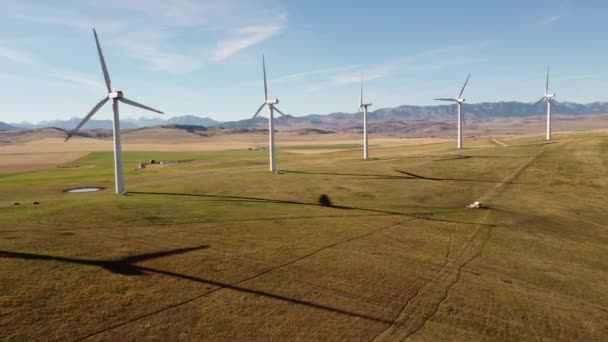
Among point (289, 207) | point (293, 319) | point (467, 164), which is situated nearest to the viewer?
point (293, 319)

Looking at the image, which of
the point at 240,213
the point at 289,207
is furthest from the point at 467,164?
the point at 240,213

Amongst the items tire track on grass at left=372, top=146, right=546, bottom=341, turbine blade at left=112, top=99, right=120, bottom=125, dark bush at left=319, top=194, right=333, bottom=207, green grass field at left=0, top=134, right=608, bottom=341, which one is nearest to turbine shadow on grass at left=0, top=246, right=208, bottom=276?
green grass field at left=0, top=134, right=608, bottom=341

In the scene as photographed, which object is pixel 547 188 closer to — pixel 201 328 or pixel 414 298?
pixel 414 298

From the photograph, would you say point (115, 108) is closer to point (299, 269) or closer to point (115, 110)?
point (115, 110)

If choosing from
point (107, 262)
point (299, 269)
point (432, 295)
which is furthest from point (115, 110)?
point (432, 295)

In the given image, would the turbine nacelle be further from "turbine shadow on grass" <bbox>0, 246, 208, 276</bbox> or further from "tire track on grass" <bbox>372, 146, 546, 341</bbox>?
"tire track on grass" <bbox>372, 146, 546, 341</bbox>

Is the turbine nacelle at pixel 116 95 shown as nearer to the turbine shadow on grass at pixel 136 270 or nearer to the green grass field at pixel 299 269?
the green grass field at pixel 299 269
